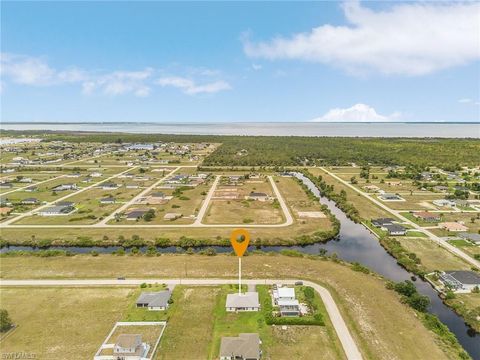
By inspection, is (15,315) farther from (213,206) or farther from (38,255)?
(213,206)

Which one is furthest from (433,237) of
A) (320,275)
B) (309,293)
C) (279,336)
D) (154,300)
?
(154,300)

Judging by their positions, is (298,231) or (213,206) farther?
(213,206)

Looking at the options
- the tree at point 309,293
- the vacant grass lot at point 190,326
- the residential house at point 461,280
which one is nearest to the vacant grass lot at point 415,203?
the residential house at point 461,280

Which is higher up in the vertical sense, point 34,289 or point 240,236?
point 240,236

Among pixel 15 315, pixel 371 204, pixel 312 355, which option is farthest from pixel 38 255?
pixel 371 204

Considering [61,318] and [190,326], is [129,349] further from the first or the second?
[61,318]

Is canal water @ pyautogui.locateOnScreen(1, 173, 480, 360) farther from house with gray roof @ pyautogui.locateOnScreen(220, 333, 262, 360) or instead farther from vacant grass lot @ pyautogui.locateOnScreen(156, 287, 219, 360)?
house with gray roof @ pyautogui.locateOnScreen(220, 333, 262, 360)

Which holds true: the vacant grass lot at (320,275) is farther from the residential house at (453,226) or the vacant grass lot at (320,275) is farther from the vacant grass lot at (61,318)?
the residential house at (453,226)
